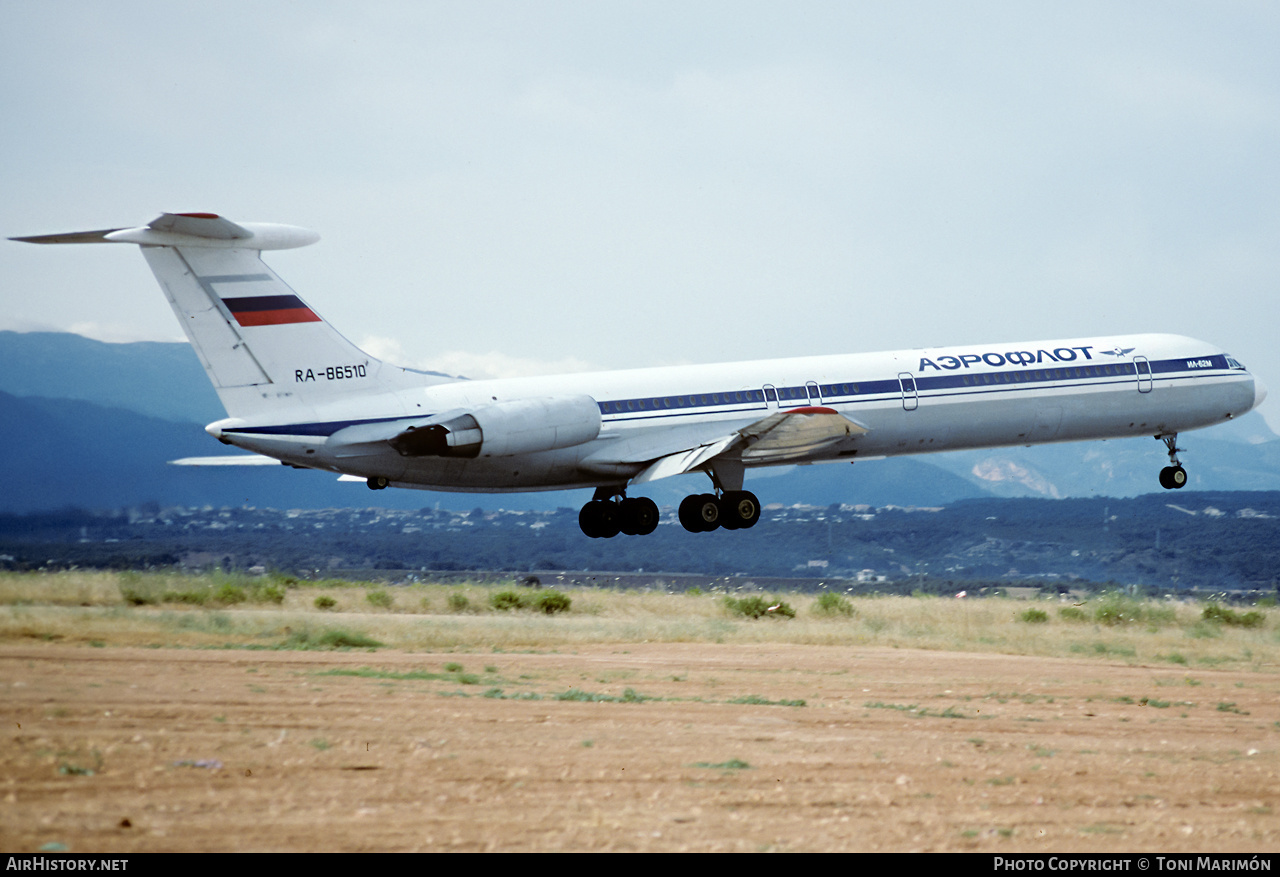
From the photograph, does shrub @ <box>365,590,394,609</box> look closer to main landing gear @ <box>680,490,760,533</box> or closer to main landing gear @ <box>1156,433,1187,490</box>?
main landing gear @ <box>680,490,760,533</box>

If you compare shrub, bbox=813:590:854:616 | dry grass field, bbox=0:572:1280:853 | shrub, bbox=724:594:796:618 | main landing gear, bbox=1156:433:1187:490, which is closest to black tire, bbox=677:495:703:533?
dry grass field, bbox=0:572:1280:853

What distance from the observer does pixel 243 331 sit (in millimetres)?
27266

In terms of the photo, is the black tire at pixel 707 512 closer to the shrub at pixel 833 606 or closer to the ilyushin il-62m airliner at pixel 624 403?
the ilyushin il-62m airliner at pixel 624 403

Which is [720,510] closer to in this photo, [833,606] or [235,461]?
[235,461]

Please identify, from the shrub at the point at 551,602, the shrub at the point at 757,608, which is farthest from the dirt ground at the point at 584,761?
the shrub at the point at 757,608

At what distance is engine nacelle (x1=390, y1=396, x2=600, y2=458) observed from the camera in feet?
91.6

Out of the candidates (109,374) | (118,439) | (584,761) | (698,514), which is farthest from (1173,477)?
(109,374)

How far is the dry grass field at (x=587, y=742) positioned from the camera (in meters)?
11.7

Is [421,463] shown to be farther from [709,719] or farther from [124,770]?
[124,770]

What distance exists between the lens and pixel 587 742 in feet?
53.1

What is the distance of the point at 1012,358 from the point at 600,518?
11.0 metres

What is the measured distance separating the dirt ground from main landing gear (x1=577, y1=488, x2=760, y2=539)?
8.04 m

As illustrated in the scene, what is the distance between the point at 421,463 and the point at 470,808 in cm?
1691

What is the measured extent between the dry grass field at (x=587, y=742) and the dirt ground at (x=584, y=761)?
51 mm
